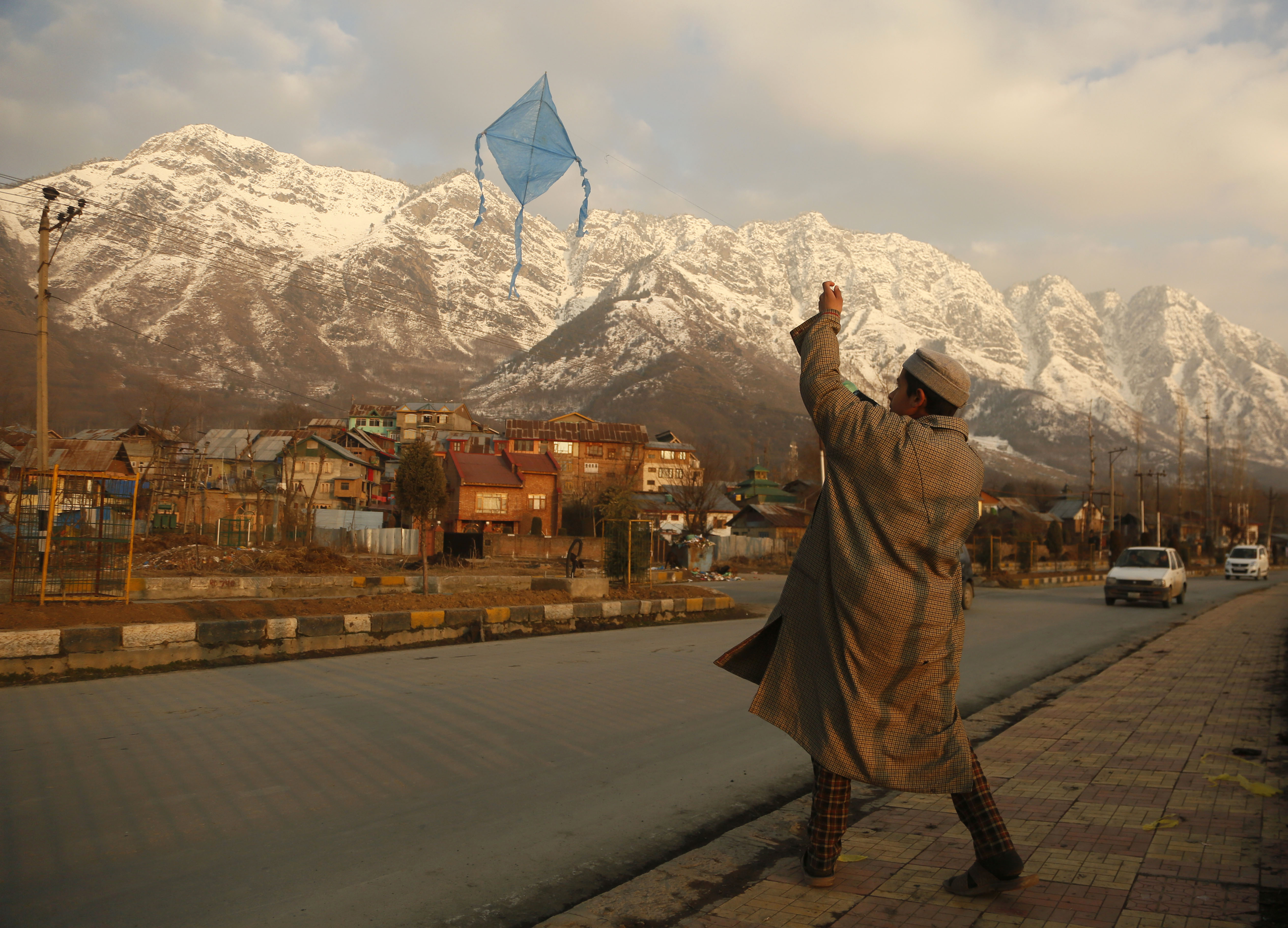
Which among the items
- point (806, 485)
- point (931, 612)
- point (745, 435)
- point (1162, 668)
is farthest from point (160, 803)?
point (745, 435)

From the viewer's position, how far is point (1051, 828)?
376 centimetres

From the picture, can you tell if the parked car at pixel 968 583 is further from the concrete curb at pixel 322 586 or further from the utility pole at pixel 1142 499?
the utility pole at pixel 1142 499

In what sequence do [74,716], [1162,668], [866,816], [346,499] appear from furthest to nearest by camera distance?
1. [346,499]
2. [1162,668]
3. [74,716]
4. [866,816]

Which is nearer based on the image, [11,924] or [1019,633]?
[11,924]

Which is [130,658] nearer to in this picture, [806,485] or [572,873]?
[572,873]

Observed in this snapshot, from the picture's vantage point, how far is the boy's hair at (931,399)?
10.2 feet

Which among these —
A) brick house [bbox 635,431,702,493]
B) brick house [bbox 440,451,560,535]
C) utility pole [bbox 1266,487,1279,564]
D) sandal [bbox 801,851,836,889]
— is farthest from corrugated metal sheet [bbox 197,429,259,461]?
utility pole [bbox 1266,487,1279,564]

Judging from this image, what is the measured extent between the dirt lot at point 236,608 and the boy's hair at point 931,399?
8.29 metres

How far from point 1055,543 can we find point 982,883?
64.4 meters

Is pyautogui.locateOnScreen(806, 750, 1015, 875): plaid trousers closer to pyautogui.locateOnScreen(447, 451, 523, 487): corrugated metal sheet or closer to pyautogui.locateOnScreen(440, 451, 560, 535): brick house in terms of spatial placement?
pyautogui.locateOnScreen(440, 451, 560, 535): brick house

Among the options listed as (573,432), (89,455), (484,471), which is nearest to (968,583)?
(89,455)

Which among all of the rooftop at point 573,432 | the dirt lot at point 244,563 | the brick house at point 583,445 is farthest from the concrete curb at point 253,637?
the rooftop at point 573,432

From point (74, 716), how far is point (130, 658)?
2226 mm

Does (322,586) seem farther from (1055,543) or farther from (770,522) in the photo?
(1055,543)
